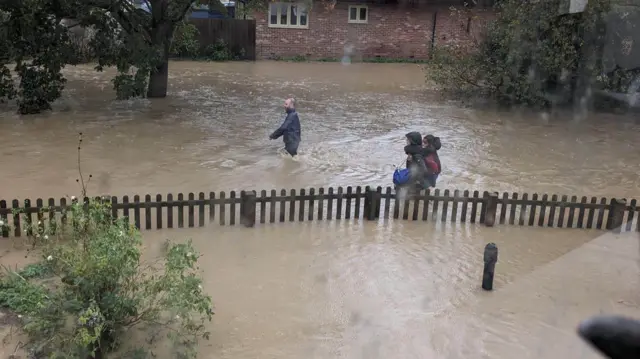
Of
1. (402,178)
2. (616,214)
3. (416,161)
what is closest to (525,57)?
(616,214)

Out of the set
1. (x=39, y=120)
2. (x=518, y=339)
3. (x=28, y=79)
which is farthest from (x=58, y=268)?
(x=28, y=79)

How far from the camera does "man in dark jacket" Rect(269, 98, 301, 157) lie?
1089cm

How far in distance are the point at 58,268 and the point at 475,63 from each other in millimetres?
14812

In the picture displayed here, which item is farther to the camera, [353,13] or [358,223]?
[353,13]

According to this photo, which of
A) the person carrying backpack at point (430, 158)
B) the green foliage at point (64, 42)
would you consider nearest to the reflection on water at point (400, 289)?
the person carrying backpack at point (430, 158)

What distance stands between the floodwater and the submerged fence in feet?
0.66

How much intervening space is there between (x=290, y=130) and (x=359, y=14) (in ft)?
66.2

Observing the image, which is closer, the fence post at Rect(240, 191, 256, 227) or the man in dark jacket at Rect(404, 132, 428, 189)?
the fence post at Rect(240, 191, 256, 227)

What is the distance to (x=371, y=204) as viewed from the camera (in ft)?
27.6

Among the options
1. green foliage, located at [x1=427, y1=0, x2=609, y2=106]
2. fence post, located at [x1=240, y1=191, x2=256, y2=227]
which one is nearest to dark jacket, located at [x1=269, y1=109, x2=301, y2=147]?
fence post, located at [x1=240, y1=191, x2=256, y2=227]

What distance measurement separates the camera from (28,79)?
14.2 meters

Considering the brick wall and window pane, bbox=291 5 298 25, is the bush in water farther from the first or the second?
window pane, bbox=291 5 298 25

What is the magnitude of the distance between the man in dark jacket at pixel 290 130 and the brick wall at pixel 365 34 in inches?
728

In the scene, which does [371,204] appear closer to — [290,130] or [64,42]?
[290,130]
